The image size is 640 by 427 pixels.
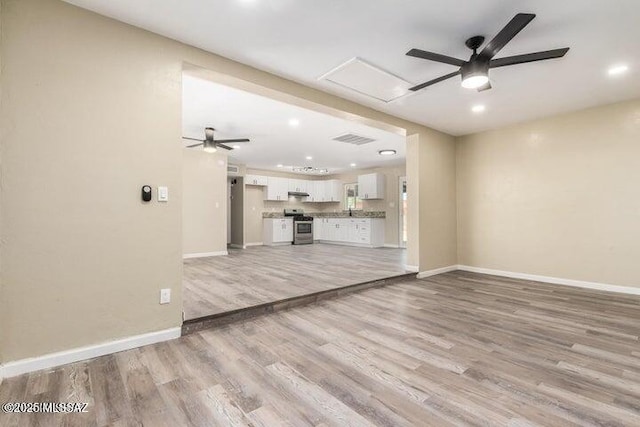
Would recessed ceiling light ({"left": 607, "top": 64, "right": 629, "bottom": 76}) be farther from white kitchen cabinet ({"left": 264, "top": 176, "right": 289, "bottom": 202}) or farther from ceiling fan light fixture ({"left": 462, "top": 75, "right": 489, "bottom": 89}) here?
white kitchen cabinet ({"left": 264, "top": 176, "right": 289, "bottom": 202})

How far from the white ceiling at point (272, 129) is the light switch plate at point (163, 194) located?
1.21 meters

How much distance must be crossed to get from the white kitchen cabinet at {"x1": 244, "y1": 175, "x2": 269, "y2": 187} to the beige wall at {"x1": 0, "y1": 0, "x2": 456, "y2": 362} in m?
6.27

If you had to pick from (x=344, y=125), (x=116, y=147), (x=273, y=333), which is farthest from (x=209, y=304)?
(x=344, y=125)

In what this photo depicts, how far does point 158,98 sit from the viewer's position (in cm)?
239

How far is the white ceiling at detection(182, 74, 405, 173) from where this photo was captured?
3.77m

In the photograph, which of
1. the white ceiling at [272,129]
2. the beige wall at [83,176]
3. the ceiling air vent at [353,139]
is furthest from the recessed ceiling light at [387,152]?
the beige wall at [83,176]

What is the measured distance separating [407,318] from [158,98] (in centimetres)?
307

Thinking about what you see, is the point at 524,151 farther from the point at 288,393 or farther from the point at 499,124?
the point at 288,393

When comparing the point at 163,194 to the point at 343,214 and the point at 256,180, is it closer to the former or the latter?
the point at 256,180

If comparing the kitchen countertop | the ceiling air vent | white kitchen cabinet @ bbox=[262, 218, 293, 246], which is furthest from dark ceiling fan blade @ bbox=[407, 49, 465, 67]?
white kitchen cabinet @ bbox=[262, 218, 293, 246]

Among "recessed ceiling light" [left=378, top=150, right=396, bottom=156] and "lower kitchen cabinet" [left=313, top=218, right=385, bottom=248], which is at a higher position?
"recessed ceiling light" [left=378, top=150, right=396, bottom=156]

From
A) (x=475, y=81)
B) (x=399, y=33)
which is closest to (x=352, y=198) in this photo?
(x=475, y=81)

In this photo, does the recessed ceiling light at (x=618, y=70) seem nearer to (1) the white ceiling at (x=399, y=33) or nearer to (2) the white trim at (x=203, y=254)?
(1) the white ceiling at (x=399, y=33)

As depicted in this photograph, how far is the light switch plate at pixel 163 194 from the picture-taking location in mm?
2396
